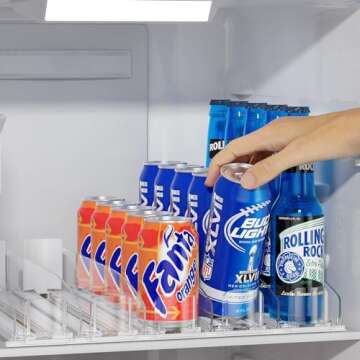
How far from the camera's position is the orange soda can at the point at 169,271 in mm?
1451

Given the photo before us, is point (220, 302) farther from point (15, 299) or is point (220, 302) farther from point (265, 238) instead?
point (15, 299)

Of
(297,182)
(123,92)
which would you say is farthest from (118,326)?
(123,92)

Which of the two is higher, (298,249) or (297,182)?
(297,182)

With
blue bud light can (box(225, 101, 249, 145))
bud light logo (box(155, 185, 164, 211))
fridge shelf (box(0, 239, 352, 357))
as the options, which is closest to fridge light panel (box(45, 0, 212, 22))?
blue bud light can (box(225, 101, 249, 145))

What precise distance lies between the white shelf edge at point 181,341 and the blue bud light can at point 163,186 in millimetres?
272

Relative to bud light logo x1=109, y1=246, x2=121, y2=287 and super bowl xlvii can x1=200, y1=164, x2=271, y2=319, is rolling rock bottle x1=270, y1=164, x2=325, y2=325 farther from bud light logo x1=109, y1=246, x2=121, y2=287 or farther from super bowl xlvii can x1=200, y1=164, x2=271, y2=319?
bud light logo x1=109, y1=246, x2=121, y2=287

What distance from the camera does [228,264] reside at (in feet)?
4.89

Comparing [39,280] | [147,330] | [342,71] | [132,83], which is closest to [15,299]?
[39,280]

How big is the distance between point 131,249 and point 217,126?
1.03 ft

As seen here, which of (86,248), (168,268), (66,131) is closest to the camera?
(168,268)

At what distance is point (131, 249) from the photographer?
1.53 m

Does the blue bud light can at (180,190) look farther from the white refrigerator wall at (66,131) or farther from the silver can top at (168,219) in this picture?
the white refrigerator wall at (66,131)

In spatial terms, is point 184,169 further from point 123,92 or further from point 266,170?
point 123,92

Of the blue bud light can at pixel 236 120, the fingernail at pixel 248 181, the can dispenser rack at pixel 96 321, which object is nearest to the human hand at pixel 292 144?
the fingernail at pixel 248 181
